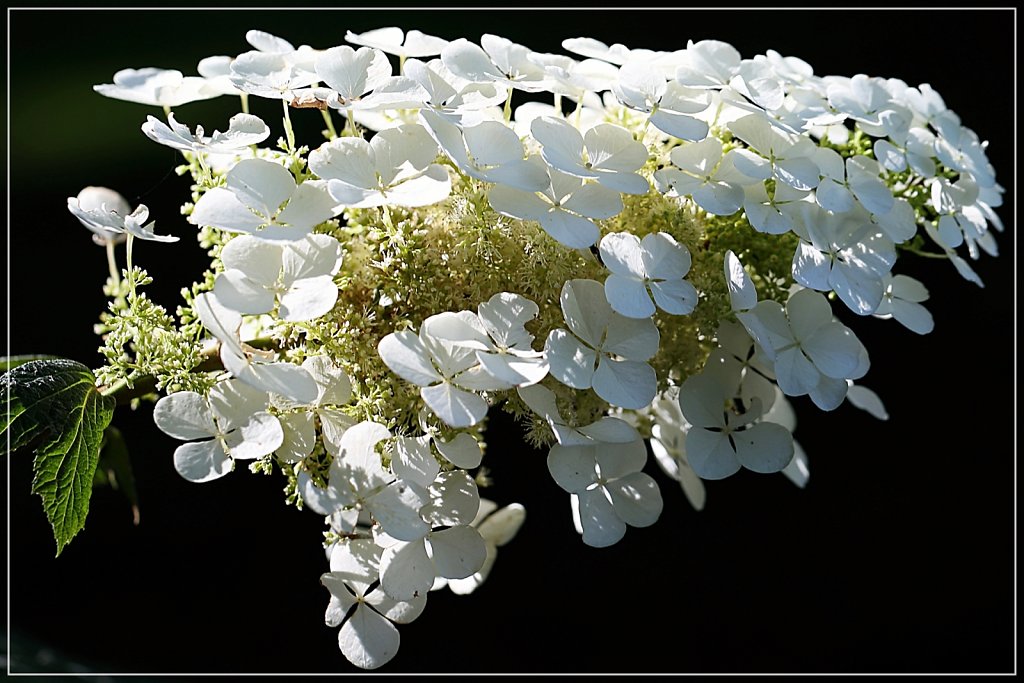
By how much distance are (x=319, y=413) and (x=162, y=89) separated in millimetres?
191

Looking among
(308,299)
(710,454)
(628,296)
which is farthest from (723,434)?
(308,299)

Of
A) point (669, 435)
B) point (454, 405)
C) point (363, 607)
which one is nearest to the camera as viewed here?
point (454, 405)

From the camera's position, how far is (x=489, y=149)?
361mm

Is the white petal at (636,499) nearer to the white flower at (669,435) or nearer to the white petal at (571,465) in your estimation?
the white petal at (571,465)

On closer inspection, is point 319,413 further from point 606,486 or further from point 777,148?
point 777,148

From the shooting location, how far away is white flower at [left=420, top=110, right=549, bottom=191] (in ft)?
1.17

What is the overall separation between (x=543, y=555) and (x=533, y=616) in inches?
3.5

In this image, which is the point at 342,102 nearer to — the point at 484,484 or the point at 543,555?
the point at 484,484

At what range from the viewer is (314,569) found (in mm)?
1197

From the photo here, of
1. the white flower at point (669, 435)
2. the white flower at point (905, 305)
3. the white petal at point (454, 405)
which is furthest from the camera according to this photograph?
the white flower at point (669, 435)

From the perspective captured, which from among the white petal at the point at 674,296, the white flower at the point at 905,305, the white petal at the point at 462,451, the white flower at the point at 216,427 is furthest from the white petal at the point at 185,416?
the white flower at the point at 905,305

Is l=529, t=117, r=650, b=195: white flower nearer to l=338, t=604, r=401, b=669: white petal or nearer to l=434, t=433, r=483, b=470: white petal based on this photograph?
l=434, t=433, r=483, b=470: white petal

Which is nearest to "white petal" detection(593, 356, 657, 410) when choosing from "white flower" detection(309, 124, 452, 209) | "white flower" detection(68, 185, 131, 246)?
"white flower" detection(309, 124, 452, 209)

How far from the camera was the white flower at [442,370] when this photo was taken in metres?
0.34
